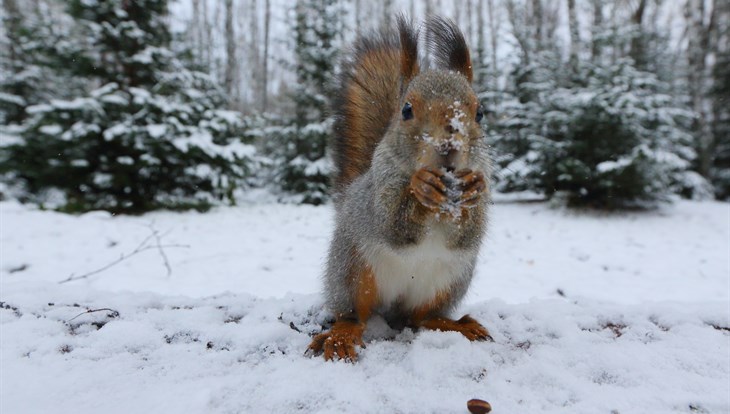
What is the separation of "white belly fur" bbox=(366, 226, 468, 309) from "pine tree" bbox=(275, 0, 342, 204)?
4655 millimetres

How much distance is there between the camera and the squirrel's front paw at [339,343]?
111 centimetres

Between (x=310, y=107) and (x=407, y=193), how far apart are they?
17.8ft

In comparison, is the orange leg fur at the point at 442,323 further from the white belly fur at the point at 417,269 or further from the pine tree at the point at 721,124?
the pine tree at the point at 721,124

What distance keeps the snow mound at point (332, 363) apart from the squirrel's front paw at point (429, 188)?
40 centimetres

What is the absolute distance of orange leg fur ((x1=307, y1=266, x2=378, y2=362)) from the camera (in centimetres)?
112

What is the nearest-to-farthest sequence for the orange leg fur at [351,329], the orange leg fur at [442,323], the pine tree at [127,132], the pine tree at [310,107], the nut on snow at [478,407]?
the nut on snow at [478,407]
the orange leg fur at [351,329]
the orange leg fur at [442,323]
the pine tree at [127,132]
the pine tree at [310,107]

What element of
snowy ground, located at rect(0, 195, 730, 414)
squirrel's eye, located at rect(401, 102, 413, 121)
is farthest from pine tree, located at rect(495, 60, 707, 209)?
squirrel's eye, located at rect(401, 102, 413, 121)

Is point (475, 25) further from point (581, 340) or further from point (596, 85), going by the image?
point (581, 340)

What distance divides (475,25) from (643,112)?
9.77m

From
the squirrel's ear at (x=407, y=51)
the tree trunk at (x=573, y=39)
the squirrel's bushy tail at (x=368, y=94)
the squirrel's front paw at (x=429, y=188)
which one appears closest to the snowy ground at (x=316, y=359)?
the squirrel's front paw at (x=429, y=188)

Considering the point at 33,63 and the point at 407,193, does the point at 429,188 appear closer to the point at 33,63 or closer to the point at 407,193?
the point at 407,193

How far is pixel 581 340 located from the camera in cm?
127

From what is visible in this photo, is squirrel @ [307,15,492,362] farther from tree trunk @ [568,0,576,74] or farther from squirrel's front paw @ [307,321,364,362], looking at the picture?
tree trunk @ [568,0,576,74]

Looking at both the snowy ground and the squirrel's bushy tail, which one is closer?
the snowy ground
